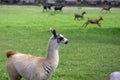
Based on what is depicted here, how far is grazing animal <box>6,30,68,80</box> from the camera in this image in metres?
8.01

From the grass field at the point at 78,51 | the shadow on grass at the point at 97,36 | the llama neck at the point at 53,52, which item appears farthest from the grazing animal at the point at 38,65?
the shadow on grass at the point at 97,36

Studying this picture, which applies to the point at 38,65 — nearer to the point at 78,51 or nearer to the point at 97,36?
the point at 78,51

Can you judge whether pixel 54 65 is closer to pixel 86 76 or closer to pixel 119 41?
pixel 86 76

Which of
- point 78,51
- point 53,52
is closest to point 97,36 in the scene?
point 78,51

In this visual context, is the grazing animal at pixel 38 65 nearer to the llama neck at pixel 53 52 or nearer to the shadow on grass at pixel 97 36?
the llama neck at pixel 53 52

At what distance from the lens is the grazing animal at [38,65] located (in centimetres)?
801

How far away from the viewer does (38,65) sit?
8.07 metres

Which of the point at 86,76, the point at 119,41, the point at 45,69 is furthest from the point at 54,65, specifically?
the point at 119,41

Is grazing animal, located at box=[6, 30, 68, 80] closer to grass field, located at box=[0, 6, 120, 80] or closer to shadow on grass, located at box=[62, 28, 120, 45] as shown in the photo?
grass field, located at box=[0, 6, 120, 80]

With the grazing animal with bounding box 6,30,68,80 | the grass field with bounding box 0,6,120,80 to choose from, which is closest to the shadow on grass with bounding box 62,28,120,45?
the grass field with bounding box 0,6,120,80

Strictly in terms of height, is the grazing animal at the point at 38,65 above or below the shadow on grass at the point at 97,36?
above

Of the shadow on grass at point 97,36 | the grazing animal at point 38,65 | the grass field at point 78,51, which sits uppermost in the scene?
the grazing animal at point 38,65

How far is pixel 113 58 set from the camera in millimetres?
14133

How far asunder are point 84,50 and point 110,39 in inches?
184
